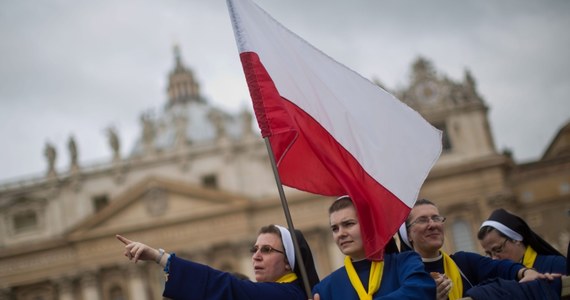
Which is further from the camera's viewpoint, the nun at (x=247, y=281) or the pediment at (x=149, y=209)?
the pediment at (x=149, y=209)

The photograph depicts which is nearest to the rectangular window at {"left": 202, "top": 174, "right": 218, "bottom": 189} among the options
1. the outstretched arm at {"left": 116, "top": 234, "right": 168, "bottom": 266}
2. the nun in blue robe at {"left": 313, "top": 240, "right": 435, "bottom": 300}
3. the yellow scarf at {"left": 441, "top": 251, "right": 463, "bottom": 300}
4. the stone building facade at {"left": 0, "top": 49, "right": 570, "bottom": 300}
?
the stone building facade at {"left": 0, "top": 49, "right": 570, "bottom": 300}

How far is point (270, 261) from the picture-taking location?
498 centimetres

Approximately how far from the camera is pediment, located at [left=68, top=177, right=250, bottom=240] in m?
36.2

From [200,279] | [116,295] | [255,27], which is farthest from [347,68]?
[116,295]

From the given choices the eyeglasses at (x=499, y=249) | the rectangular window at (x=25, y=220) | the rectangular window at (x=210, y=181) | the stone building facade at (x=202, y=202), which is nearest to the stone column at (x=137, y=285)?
the stone building facade at (x=202, y=202)

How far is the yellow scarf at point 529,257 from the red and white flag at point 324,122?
1370 millimetres

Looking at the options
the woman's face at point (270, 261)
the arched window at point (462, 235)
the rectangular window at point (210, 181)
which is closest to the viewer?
the woman's face at point (270, 261)

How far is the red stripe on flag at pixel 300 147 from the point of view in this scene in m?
5.05

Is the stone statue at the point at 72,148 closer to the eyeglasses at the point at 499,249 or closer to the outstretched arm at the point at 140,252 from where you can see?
the eyeglasses at the point at 499,249

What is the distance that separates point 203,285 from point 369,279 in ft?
3.30

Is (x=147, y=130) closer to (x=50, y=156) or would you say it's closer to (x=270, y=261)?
(x=50, y=156)

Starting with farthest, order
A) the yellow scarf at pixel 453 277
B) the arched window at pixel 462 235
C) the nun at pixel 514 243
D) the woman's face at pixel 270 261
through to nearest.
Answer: the arched window at pixel 462 235, the nun at pixel 514 243, the woman's face at pixel 270 261, the yellow scarf at pixel 453 277

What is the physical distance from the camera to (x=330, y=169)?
16.7 feet

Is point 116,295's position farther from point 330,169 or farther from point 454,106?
point 330,169
